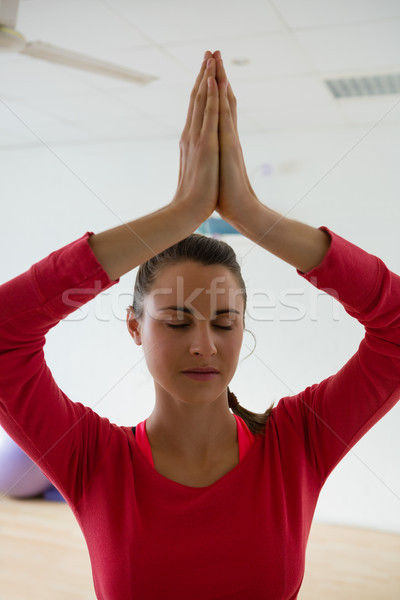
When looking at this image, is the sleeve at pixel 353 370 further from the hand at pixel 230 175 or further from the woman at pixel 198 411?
the hand at pixel 230 175

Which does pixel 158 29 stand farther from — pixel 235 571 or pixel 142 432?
pixel 235 571

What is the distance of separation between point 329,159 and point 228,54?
1.25 m

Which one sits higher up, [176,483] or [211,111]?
[211,111]

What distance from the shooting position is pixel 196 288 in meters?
0.95

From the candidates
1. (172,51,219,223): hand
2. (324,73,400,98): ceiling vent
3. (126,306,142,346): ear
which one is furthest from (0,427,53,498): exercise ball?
(172,51,219,223): hand

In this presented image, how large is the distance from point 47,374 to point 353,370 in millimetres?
454

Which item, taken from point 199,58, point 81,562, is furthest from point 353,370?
point 81,562

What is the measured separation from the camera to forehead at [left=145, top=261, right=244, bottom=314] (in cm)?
93

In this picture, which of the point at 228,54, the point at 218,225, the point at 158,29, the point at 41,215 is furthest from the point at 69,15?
the point at 41,215

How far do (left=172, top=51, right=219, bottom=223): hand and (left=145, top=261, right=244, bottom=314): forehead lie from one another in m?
0.15

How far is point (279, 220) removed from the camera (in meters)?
0.80

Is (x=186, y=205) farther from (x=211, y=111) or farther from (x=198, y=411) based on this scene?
(x=198, y=411)

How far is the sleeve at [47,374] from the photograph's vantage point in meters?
0.74

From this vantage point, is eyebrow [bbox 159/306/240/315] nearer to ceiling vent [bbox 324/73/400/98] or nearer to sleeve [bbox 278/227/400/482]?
sleeve [bbox 278/227/400/482]
